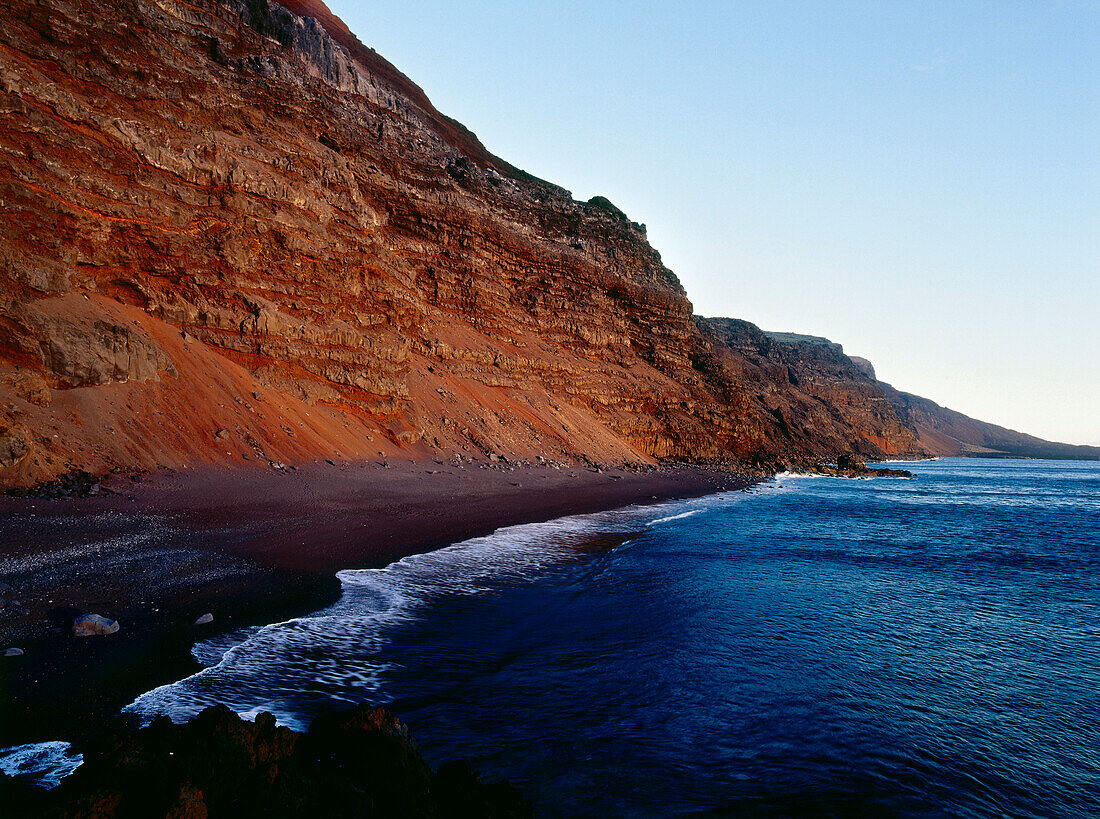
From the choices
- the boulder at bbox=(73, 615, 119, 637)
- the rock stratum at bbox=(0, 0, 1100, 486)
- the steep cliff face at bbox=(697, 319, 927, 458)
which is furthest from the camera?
the steep cliff face at bbox=(697, 319, 927, 458)

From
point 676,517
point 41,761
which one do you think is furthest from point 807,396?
point 41,761

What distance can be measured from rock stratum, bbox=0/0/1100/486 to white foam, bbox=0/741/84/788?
32.2ft

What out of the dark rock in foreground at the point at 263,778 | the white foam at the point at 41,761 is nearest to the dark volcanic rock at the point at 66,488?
the white foam at the point at 41,761

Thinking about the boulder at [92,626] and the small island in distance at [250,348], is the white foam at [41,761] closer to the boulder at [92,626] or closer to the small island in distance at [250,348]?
the small island in distance at [250,348]

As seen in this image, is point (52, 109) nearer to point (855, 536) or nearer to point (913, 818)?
point (913, 818)

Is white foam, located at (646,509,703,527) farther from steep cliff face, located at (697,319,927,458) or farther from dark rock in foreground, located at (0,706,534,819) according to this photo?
steep cliff face, located at (697,319,927,458)

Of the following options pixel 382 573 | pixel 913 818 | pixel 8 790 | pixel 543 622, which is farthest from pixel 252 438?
pixel 913 818

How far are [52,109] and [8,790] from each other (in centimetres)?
2430

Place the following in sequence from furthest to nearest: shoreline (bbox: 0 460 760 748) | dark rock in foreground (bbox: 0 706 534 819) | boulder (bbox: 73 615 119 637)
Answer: boulder (bbox: 73 615 119 637) → shoreline (bbox: 0 460 760 748) → dark rock in foreground (bbox: 0 706 534 819)

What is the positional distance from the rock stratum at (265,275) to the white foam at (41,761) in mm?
9823

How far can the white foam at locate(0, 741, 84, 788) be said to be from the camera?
3.89m

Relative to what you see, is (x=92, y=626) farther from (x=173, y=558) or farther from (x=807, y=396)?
(x=807, y=396)

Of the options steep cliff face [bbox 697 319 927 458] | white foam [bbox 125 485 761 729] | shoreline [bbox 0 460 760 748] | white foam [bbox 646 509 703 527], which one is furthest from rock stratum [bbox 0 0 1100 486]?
steep cliff face [bbox 697 319 927 458]

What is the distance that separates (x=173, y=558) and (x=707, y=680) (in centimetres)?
879
